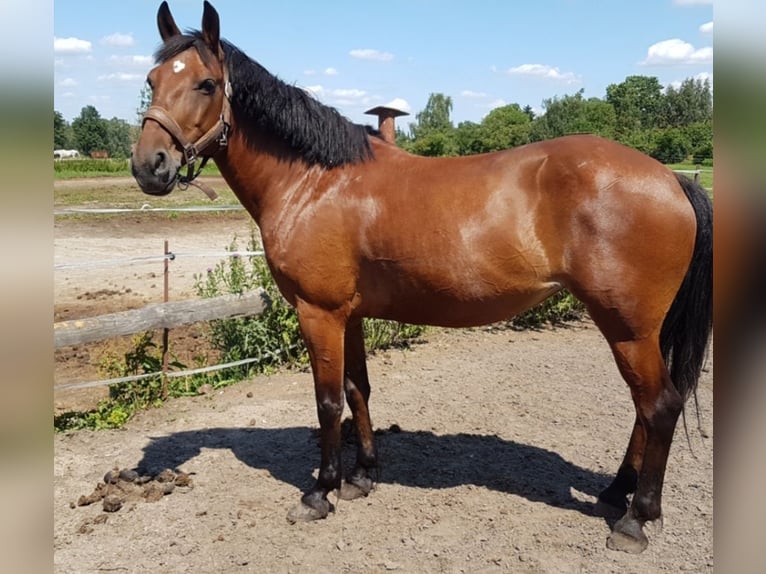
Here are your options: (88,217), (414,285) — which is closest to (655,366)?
(414,285)

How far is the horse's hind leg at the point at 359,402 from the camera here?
3.75 meters

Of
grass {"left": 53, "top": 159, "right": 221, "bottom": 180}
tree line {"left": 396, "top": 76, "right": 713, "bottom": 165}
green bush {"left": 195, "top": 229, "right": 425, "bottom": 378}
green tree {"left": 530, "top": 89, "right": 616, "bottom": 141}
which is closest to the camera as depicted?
green bush {"left": 195, "top": 229, "right": 425, "bottom": 378}

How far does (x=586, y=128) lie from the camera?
28266mm

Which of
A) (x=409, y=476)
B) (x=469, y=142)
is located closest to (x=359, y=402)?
(x=409, y=476)

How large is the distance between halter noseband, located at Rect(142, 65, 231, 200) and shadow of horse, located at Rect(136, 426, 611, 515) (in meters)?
1.97

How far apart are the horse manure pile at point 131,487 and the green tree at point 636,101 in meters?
33.6

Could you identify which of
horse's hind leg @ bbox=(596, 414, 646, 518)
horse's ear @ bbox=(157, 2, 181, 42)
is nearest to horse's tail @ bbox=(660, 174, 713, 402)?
horse's hind leg @ bbox=(596, 414, 646, 518)

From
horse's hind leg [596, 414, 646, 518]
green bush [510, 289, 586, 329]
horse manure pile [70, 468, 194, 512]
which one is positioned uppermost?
green bush [510, 289, 586, 329]

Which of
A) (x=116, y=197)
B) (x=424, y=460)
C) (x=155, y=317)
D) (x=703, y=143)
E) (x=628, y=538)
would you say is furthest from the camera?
(x=116, y=197)

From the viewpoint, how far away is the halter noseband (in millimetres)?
2980

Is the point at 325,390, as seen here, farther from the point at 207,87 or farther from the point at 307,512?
the point at 207,87

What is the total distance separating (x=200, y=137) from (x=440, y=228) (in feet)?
4.52

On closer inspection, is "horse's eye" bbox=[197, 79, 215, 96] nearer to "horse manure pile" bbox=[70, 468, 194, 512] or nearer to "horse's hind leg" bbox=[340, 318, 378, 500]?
"horse's hind leg" bbox=[340, 318, 378, 500]

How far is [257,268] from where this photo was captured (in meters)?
6.00
